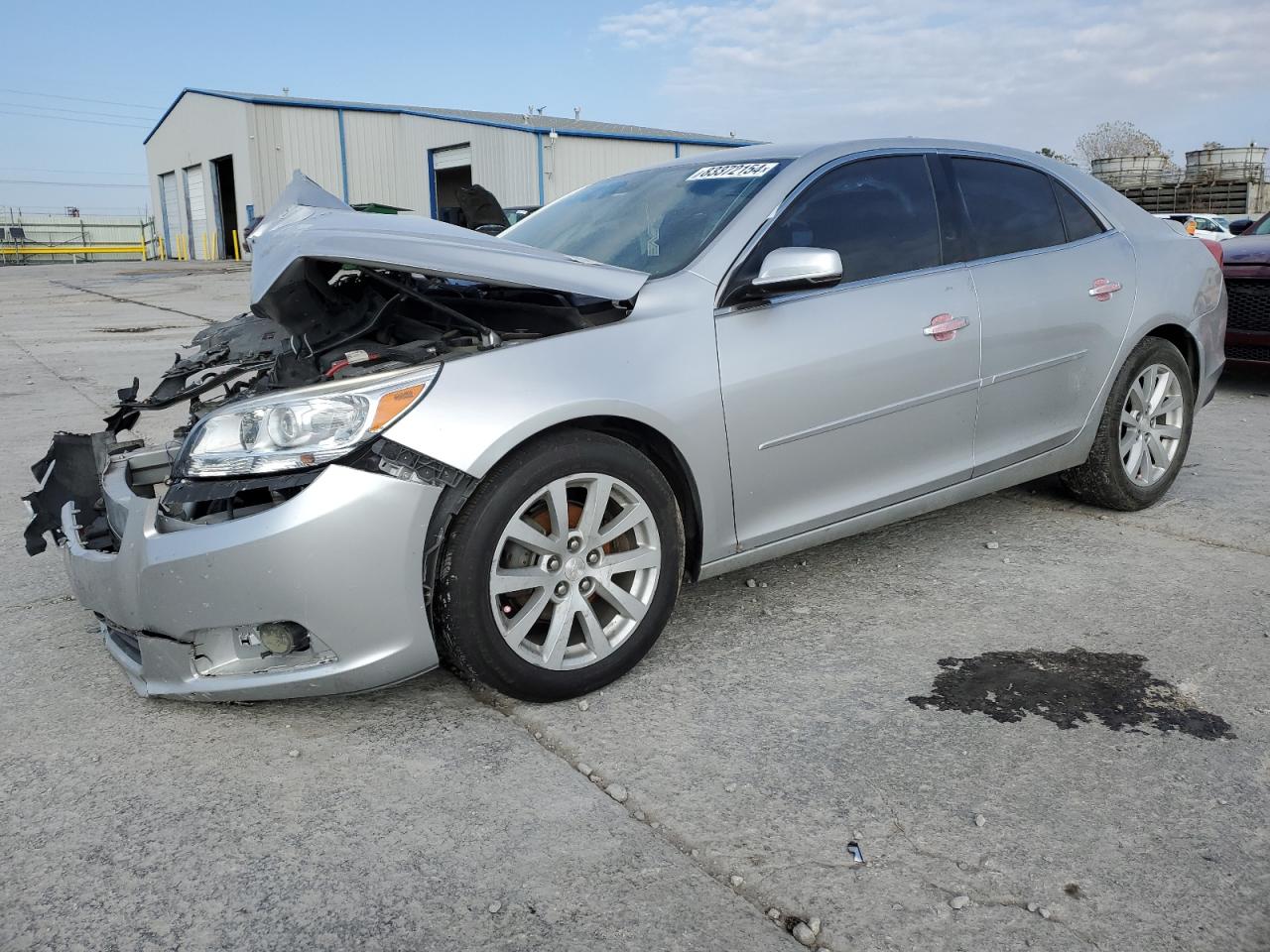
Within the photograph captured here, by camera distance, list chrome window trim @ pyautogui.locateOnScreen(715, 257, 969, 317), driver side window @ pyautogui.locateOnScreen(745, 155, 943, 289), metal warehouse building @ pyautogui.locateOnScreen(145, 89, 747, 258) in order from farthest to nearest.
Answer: metal warehouse building @ pyautogui.locateOnScreen(145, 89, 747, 258)
driver side window @ pyautogui.locateOnScreen(745, 155, 943, 289)
chrome window trim @ pyautogui.locateOnScreen(715, 257, 969, 317)

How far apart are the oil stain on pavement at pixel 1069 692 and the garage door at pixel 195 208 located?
4428 centimetres

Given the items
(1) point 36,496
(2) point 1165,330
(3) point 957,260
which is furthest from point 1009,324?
(1) point 36,496

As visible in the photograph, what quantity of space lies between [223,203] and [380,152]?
27.9ft

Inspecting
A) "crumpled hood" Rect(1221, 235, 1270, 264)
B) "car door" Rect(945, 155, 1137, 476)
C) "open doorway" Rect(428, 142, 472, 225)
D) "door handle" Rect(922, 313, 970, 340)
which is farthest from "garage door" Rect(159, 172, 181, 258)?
"door handle" Rect(922, 313, 970, 340)

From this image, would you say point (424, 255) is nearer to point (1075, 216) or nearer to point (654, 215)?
point (654, 215)

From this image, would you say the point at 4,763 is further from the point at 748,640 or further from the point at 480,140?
the point at 480,140

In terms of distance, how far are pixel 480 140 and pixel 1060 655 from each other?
108 ft

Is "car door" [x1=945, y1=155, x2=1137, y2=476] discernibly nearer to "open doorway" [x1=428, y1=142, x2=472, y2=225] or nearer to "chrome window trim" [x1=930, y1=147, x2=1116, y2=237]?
"chrome window trim" [x1=930, y1=147, x2=1116, y2=237]

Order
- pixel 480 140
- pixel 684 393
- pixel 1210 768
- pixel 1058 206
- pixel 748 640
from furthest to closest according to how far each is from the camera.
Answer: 1. pixel 480 140
2. pixel 1058 206
3. pixel 748 640
4. pixel 684 393
5. pixel 1210 768

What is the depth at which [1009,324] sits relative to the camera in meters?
3.81

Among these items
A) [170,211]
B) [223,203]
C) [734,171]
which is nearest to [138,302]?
[734,171]

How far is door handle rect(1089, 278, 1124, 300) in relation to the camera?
4145 millimetres

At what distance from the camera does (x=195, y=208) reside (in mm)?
43469

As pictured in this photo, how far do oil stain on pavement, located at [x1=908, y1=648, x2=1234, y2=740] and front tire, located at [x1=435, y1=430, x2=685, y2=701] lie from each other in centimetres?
82
